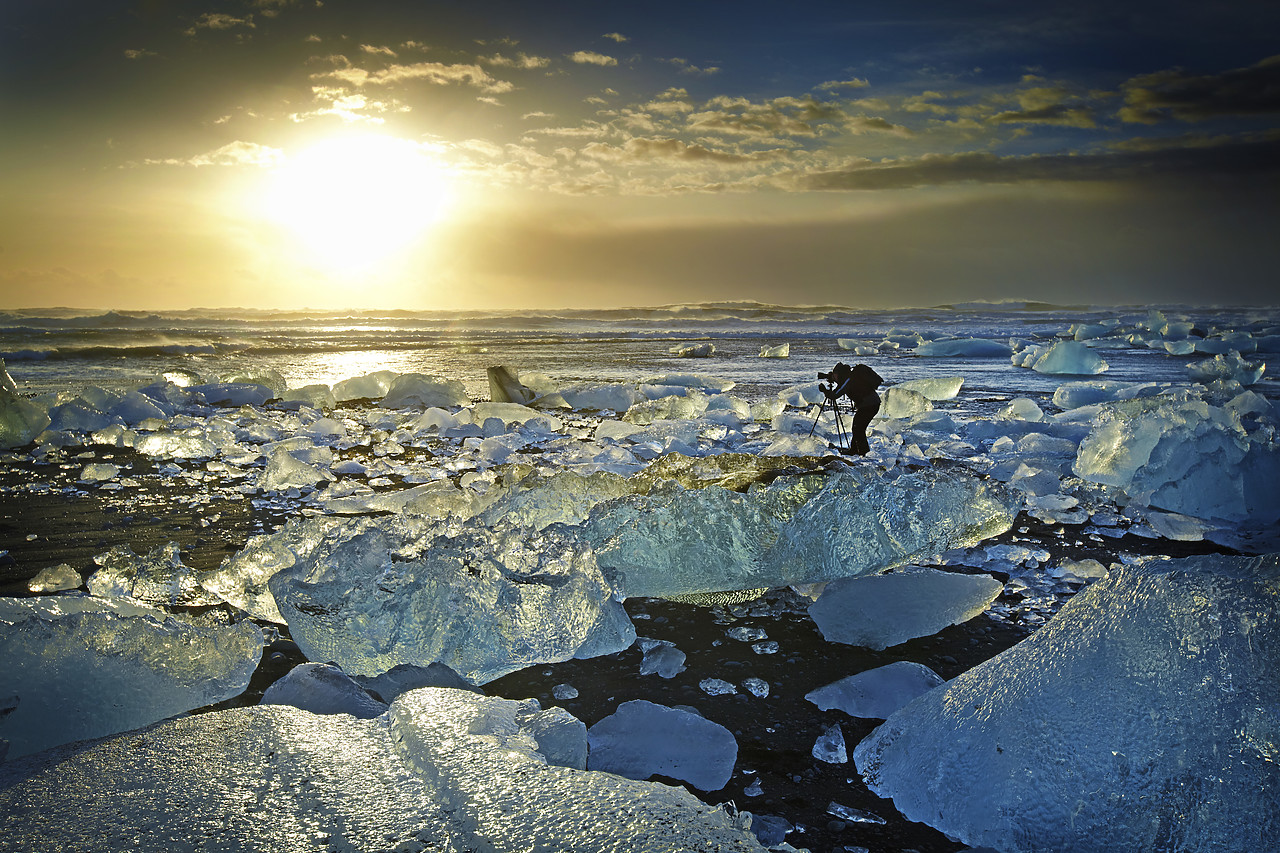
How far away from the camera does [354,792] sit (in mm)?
1405

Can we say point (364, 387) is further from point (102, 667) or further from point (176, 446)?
point (102, 667)

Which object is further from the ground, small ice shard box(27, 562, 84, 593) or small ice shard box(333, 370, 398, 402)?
small ice shard box(333, 370, 398, 402)

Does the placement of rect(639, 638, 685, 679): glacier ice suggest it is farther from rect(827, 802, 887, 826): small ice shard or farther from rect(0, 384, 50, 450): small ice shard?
rect(0, 384, 50, 450): small ice shard

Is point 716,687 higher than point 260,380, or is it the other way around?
point 260,380

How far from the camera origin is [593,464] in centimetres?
491

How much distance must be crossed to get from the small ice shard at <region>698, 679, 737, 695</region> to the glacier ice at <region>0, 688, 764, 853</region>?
49 centimetres

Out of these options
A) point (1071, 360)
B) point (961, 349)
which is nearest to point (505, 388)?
point (1071, 360)

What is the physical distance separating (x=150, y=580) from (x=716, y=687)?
7.23ft

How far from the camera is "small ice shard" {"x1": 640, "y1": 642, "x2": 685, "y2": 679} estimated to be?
7.08 feet

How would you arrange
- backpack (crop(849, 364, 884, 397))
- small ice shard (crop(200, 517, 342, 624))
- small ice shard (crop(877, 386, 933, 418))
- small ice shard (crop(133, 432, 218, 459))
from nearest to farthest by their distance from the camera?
small ice shard (crop(200, 517, 342, 624)) → backpack (crop(849, 364, 884, 397)) → small ice shard (crop(133, 432, 218, 459)) → small ice shard (crop(877, 386, 933, 418))

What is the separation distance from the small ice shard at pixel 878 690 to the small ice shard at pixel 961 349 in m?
15.4

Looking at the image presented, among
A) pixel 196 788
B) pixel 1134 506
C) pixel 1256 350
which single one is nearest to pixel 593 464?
pixel 1134 506

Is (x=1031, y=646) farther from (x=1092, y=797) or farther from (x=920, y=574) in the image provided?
(x=920, y=574)

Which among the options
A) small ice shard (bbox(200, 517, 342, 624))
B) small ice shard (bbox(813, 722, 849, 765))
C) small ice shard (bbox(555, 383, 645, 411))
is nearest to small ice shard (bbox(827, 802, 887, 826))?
small ice shard (bbox(813, 722, 849, 765))
